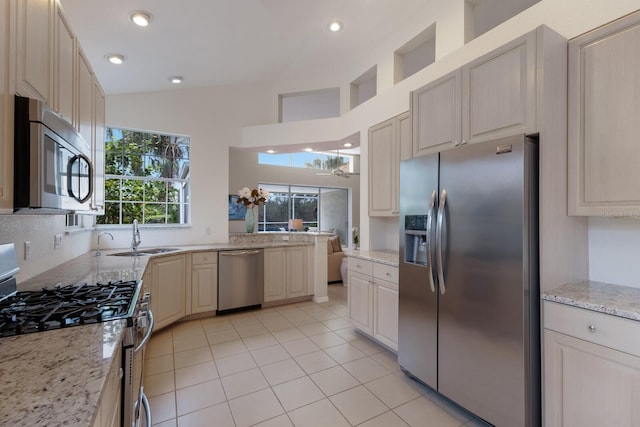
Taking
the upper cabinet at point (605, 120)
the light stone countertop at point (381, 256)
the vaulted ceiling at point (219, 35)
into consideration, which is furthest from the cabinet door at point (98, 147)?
the upper cabinet at point (605, 120)

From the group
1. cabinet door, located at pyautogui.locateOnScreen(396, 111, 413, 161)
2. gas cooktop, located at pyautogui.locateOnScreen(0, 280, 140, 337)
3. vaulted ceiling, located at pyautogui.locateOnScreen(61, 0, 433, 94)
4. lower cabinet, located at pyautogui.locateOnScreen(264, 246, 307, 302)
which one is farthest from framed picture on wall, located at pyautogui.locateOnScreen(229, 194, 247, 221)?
gas cooktop, located at pyautogui.locateOnScreen(0, 280, 140, 337)

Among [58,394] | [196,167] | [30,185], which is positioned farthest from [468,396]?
[196,167]

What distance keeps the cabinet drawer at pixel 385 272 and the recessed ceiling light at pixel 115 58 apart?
3.22 metres

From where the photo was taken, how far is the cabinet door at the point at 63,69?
1.48 metres

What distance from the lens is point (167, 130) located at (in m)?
4.06

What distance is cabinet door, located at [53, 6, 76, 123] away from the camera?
148 cm

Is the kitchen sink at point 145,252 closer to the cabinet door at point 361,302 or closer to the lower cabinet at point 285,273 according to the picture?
the lower cabinet at point 285,273

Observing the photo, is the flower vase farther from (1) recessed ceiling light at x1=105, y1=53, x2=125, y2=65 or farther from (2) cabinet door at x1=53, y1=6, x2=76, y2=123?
(2) cabinet door at x1=53, y1=6, x2=76, y2=123

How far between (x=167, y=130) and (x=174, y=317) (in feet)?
7.97

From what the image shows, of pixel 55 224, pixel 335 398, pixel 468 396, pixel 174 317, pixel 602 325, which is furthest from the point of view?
pixel 174 317

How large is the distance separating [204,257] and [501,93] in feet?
11.5

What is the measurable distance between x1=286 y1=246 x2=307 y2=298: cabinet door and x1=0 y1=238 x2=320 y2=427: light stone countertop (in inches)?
130

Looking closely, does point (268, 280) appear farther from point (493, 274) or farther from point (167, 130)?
point (493, 274)

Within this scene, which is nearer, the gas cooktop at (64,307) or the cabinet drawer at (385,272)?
the gas cooktop at (64,307)
